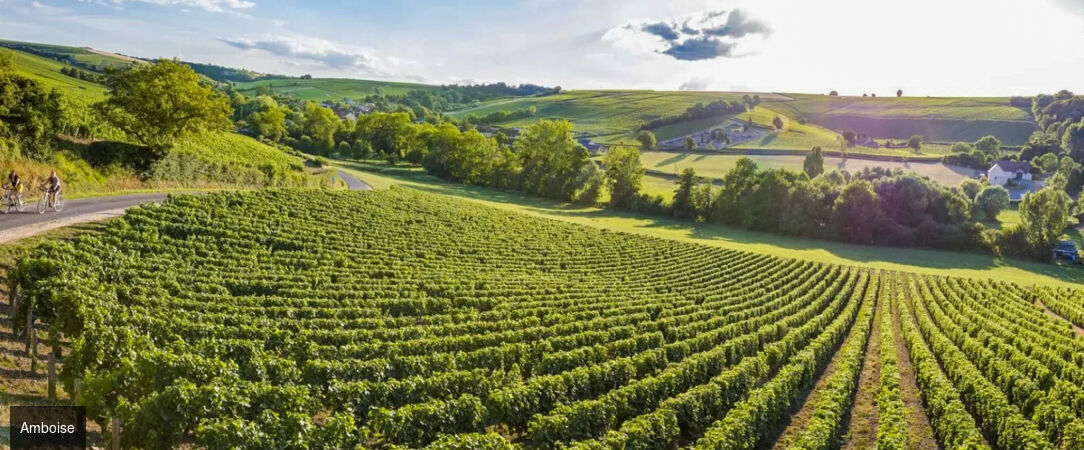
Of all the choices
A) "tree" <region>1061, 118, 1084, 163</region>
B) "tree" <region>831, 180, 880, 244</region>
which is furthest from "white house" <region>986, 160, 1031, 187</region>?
"tree" <region>831, 180, 880, 244</region>

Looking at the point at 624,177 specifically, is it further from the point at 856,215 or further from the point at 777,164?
the point at 777,164

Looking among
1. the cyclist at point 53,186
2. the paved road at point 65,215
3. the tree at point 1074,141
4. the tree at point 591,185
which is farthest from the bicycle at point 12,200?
the tree at point 1074,141

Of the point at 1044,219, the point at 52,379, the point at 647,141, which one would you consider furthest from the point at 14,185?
the point at 647,141

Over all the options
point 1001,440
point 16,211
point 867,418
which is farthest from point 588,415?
point 16,211

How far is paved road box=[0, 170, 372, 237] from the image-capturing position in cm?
2538

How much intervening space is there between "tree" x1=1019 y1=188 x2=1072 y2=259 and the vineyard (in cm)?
3383

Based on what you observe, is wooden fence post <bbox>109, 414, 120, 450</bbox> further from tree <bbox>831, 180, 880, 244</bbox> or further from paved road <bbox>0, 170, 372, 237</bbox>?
tree <bbox>831, 180, 880, 244</bbox>

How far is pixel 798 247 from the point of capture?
234 ft

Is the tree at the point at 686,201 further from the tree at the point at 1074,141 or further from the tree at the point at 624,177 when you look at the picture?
A: the tree at the point at 1074,141

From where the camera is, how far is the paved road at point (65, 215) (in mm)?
25375

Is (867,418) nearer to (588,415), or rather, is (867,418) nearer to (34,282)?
(588,415)

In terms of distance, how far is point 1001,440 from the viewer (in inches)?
710

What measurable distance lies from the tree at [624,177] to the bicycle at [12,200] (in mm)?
72536

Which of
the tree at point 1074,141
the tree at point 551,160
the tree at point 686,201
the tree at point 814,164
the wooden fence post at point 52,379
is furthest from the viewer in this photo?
the tree at point 1074,141
